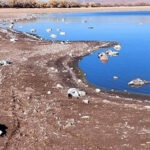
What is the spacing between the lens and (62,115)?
564 inches

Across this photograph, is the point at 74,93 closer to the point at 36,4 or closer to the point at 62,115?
the point at 62,115

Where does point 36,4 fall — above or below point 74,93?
below

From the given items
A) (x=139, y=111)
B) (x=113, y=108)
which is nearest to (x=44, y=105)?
(x=113, y=108)

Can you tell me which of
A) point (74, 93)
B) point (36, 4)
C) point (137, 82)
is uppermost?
point (74, 93)

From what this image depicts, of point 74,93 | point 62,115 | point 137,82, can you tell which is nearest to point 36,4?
point 137,82

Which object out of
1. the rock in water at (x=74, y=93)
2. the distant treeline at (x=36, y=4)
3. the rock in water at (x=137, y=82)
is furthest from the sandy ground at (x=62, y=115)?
the distant treeline at (x=36, y=4)

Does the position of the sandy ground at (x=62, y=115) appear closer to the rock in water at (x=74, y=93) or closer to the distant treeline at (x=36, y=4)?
the rock in water at (x=74, y=93)

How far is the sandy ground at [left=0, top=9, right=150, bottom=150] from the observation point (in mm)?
11742

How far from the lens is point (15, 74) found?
21641 millimetres

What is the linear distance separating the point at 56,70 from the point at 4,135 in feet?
37.8

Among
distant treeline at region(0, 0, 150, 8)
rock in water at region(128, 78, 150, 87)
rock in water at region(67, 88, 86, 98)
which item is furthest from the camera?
distant treeline at region(0, 0, 150, 8)

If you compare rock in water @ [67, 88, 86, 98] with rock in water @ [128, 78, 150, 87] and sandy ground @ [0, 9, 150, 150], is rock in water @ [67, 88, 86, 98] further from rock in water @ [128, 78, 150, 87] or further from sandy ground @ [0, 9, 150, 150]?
rock in water @ [128, 78, 150, 87]

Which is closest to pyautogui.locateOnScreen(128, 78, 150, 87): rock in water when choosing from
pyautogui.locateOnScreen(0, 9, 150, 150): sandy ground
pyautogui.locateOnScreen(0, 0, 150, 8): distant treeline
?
pyautogui.locateOnScreen(0, 9, 150, 150): sandy ground

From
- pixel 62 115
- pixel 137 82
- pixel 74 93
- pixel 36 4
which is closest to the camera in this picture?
pixel 62 115
